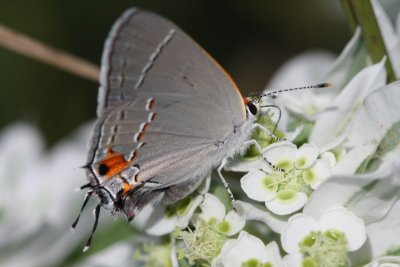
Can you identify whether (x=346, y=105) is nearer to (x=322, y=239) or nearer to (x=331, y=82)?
(x=331, y=82)

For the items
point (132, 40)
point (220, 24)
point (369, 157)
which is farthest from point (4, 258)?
point (220, 24)

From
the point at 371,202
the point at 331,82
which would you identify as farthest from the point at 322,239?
the point at 331,82

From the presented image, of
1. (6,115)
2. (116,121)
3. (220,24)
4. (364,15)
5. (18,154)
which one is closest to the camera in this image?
(364,15)

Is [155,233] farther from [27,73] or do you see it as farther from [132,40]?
[27,73]

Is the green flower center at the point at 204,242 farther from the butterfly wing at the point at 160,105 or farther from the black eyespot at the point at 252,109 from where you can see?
the black eyespot at the point at 252,109

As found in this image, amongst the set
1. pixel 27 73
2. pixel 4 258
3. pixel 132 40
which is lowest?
pixel 4 258

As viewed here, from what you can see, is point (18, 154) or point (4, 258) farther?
point (18, 154)

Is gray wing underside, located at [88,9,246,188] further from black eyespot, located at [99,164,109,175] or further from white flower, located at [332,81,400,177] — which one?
white flower, located at [332,81,400,177]
